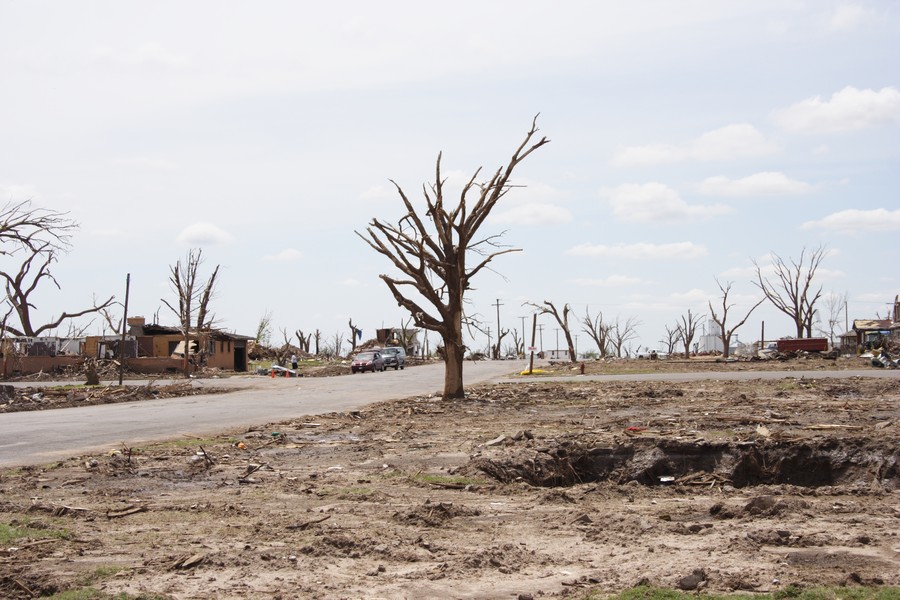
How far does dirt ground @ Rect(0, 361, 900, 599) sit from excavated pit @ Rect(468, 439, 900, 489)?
3 cm

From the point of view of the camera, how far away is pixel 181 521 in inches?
324

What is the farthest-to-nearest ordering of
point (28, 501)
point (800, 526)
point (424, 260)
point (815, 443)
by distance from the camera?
1. point (424, 260)
2. point (815, 443)
3. point (28, 501)
4. point (800, 526)

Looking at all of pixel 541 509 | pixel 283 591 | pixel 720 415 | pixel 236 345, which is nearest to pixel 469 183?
pixel 720 415

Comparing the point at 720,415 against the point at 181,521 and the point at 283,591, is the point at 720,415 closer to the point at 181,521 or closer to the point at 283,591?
the point at 181,521

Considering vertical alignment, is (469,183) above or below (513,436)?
above

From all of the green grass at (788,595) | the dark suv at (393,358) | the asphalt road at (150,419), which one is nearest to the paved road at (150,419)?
the asphalt road at (150,419)

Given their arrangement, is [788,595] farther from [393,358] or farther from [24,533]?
[393,358]

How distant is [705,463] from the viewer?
38.7 feet

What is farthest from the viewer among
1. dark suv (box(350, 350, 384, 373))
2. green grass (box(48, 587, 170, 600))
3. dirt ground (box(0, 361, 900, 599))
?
dark suv (box(350, 350, 384, 373))

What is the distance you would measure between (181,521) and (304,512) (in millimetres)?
1170

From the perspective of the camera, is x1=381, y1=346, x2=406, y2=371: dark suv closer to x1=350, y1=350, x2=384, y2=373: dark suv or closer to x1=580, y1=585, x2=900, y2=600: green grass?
x1=350, y1=350, x2=384, y2=373: dark suv

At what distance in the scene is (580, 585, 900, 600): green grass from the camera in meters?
5.38

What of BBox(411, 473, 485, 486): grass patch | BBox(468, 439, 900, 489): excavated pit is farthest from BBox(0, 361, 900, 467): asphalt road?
BBox(468, 439, 900, 489): excavated pit

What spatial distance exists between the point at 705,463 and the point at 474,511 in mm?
4582
